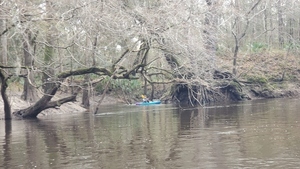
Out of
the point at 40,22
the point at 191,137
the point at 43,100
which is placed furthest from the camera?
the point at 43,100

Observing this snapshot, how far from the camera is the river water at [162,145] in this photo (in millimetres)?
12977

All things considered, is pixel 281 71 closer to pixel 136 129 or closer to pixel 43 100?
pixel 43 100

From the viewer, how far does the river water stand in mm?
12977

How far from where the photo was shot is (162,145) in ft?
53.3

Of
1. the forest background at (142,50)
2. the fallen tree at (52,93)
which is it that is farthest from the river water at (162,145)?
the fallen tree at (52,93)

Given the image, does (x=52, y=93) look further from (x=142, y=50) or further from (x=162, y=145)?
(x=162, y=145)

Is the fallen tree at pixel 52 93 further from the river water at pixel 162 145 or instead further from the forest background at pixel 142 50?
the river water at pixel 162 145

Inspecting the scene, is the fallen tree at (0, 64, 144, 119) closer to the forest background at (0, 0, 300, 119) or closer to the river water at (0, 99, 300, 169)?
the forest background at (0, 0, 300, 119)

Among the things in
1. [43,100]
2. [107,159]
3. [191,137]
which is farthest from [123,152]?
[43,100]

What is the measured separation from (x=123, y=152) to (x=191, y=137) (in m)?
3.63

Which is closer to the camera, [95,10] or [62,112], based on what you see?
[95,10]

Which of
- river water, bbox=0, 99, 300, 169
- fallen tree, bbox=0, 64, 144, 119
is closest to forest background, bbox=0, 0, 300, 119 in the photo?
fallen tree, bbox=0, 64, 144, 119

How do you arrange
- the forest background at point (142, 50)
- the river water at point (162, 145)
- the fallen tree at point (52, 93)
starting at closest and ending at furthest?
1. the river water at point (162, 145)
2. the forest background at point (142, 50)
3. the fallen tree at point (52, 93)

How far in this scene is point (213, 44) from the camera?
33812 millimetres
